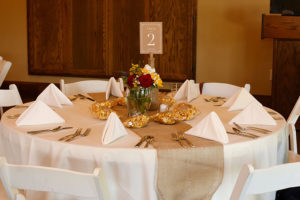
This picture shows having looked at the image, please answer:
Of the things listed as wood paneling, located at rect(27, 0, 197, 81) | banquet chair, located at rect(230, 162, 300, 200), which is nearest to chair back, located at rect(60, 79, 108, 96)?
banquet chair, located at rect(230, 162, 300, 200)

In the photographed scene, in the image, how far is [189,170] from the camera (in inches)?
80.9

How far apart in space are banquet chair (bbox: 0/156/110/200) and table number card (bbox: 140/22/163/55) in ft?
7.19

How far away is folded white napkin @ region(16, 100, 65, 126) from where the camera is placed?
247cm

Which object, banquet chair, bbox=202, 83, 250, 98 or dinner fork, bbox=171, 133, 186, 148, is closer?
dinner fork, bbox=171, 133, 186, 148

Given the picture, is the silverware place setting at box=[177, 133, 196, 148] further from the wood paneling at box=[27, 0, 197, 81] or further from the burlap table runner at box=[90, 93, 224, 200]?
the wood paneling at box=[27, 0, 197, 81]

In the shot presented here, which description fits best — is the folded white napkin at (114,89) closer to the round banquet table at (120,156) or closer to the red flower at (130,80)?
the red flower at (130,80)

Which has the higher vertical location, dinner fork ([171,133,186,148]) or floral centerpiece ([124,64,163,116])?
floral centerpiece ([124,64,163,116])

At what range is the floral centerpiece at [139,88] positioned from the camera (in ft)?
8.43

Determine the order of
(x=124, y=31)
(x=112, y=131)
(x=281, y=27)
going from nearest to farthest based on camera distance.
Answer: (x=112, y=131) < (x=281, y=27) < (x=124, y=31)

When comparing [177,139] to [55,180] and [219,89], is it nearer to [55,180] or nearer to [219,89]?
[55,180]

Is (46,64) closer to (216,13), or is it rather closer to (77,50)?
(77,50)

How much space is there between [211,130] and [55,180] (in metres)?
0.88

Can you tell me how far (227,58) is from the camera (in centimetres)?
667

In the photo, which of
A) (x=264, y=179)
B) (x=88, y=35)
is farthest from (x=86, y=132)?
(x=88, y=35)
